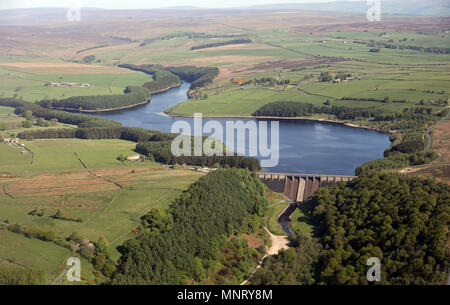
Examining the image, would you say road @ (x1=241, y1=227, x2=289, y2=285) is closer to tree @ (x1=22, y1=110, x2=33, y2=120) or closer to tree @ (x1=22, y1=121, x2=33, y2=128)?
tree @ (x1=22, y1=121, x2=33, y2=128)

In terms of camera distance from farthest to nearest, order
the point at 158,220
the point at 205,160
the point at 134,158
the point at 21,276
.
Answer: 1. the point at 134,158
2. the point at 205,160
3. the point at 158,220
4. the point at 21,276

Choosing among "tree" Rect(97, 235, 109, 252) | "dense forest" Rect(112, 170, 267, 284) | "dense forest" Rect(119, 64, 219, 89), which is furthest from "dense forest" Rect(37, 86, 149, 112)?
"tree" Rect(97, 235, 109, 252)

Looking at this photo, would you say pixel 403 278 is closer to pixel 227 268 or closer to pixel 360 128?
pixel 227 268

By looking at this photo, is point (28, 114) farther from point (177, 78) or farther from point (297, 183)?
point (297, 183)

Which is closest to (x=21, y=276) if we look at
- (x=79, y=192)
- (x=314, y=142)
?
(x=79, y=192)

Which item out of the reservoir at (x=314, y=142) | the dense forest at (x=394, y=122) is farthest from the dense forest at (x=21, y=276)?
the dense forest at (x=394, y=122)

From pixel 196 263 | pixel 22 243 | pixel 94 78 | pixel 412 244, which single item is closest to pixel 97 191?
pixel 22 243
